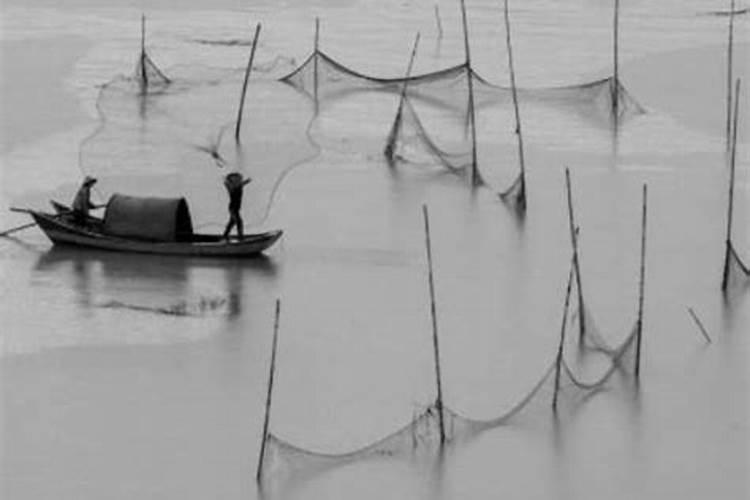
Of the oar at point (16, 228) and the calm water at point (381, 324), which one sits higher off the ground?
the oar at point (16, 228)

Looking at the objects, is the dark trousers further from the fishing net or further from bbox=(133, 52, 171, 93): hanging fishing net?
bbox=(133, 52, 171, 93): hanging fishing net

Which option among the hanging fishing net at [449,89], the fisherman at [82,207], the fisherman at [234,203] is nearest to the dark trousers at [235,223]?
the fisherman at [234,203]

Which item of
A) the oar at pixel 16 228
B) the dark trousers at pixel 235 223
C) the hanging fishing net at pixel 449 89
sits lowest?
the hanging fishing net at pixel 449 89

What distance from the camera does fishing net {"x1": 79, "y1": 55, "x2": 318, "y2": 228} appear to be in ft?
42.0

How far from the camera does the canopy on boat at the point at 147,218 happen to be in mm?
10906

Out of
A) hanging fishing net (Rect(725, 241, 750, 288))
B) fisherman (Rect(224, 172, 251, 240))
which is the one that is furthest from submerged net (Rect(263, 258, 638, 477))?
fisherman (Rect(224, 172, 251, 240))

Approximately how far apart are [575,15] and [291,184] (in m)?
10.7

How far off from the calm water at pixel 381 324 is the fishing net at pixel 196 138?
0.67ft

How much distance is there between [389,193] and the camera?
42.7ft

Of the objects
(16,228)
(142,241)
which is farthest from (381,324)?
(16,228)

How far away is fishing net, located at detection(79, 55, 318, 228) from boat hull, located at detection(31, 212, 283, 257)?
0.89 metres

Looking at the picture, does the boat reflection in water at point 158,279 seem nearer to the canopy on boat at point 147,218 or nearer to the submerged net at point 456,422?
the canopy on boat at point 147,218

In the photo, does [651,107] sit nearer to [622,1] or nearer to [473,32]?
[473,32]

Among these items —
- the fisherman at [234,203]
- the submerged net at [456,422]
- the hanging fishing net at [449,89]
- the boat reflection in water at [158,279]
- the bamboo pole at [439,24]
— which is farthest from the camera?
the bamboo pole at [439,24]
